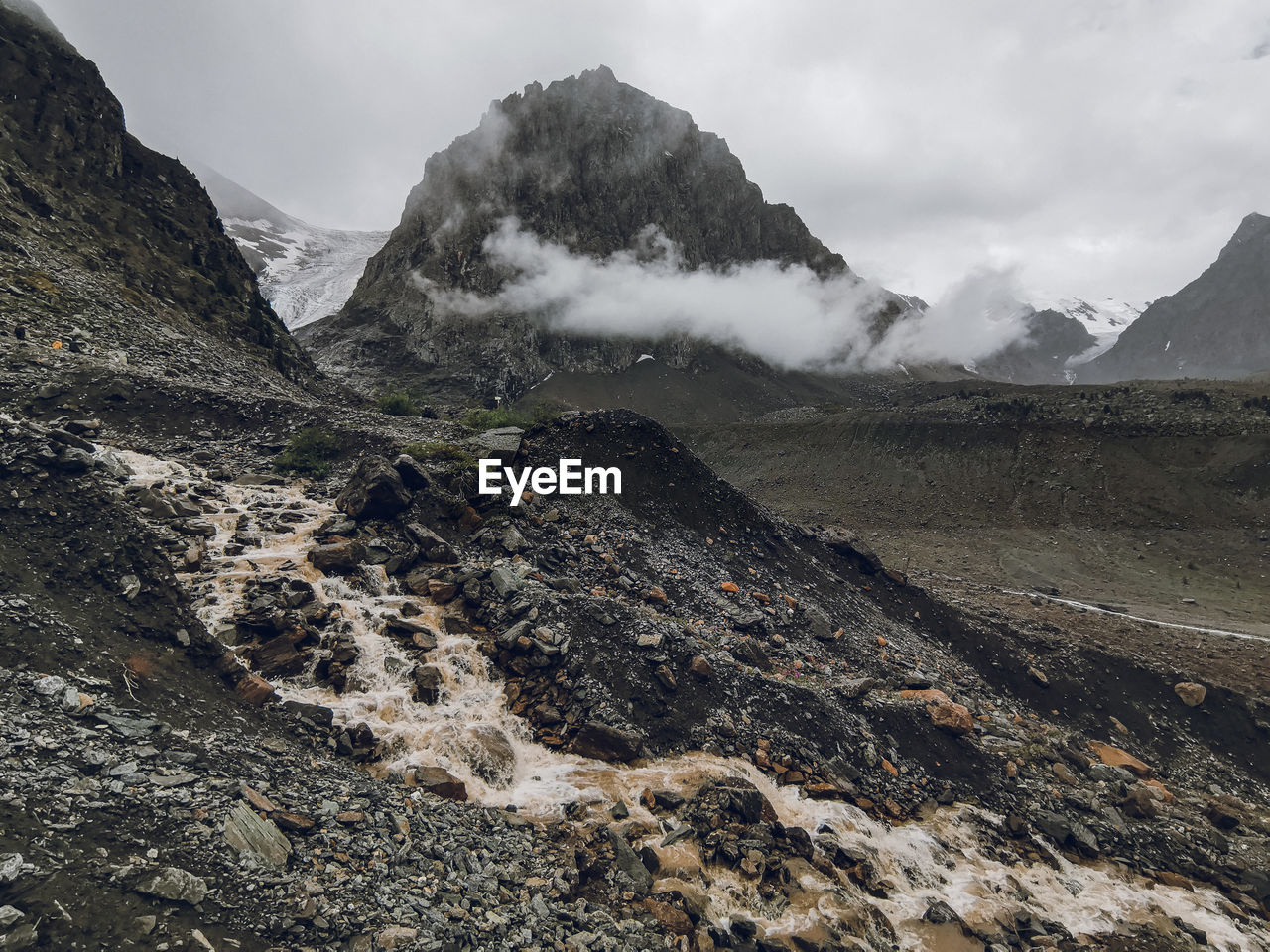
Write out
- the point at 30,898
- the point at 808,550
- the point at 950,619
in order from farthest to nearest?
the point at 808,550 → the point at 950,619 → the point at 30,898

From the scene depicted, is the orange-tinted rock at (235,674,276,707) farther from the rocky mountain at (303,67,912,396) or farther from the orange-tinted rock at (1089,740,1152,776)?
the rocky mountain at (303,67,912,396)

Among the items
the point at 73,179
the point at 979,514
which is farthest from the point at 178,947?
the point at 979,514

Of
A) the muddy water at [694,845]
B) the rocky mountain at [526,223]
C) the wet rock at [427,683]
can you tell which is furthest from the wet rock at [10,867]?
the rocky mountain at [526,223]

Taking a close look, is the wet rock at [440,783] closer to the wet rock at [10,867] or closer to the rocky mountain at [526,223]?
the wet rock at [10,867]

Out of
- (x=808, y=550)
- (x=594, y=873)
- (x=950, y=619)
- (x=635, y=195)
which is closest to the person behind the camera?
(x=594, y=873)

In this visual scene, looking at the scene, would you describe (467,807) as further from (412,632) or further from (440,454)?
(440,454)

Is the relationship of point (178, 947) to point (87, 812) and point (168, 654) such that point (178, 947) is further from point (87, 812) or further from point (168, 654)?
point (168, 654)
